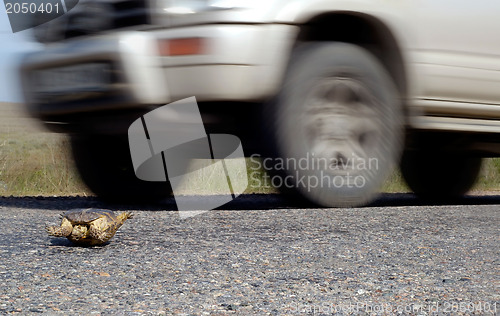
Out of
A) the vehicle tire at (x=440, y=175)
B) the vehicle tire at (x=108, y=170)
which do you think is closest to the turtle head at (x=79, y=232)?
the vehicle tire at (x=108, y=170)

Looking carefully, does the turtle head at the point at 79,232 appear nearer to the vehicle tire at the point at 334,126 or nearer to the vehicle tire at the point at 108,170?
the vehicle tire at the point at 334,126

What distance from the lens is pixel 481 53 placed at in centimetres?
418

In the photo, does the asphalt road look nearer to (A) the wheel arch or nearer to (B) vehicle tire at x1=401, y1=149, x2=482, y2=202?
(A) the wheel arch

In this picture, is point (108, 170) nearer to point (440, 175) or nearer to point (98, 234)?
point (98, 234)

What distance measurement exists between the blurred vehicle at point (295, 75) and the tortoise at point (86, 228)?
3.08 feet

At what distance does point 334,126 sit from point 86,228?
5.36ft

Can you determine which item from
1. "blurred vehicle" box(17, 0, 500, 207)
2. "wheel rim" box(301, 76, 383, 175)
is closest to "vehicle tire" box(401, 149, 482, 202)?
"blurred vehicle" box(17, 0, 500, 207)


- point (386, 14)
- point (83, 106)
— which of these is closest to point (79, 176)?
point (83, 106)

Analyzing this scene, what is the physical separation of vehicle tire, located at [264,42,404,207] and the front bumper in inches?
6.5

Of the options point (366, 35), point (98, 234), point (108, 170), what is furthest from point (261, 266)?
point (108, 170)

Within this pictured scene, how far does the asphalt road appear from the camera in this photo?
184 centimetres

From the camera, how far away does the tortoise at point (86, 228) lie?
8.50 feet

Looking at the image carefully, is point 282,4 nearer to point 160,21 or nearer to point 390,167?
point 160,21

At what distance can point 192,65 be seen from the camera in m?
3.41
